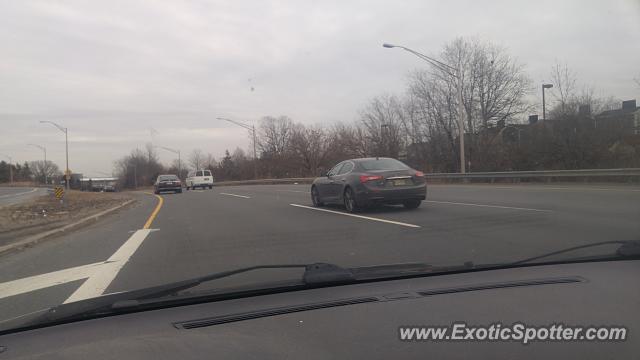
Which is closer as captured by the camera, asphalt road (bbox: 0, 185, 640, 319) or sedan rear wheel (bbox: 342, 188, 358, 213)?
asphalt road (bbox: 0, 185, 640, 319)

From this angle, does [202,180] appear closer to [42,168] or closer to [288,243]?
[288,243]

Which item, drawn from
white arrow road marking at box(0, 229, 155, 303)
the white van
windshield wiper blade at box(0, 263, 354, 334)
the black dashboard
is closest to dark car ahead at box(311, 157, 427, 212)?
white arrow road marking at box(0, 229, 155, 303)

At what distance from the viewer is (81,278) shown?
5.84 m

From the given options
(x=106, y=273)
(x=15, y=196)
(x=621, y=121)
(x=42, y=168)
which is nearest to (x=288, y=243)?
(x=106, y=273)

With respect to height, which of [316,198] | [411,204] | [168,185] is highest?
[168,185]

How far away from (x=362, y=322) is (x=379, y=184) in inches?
325

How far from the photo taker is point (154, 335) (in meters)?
2.85

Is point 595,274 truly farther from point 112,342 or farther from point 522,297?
point 112,342

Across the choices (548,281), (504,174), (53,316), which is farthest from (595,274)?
(504,174)

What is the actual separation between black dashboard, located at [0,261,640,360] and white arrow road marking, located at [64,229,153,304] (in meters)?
2.19

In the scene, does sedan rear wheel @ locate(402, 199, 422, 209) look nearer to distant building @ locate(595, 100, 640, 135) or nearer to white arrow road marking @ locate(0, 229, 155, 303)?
white arrow road marking @ locate(0, 229, 155, 303)

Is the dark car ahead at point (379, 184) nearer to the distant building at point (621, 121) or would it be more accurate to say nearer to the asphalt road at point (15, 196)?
the distant building at point (621, 121)

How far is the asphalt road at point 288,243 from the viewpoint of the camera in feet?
18.6

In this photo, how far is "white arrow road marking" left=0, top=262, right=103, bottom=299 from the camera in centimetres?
531
